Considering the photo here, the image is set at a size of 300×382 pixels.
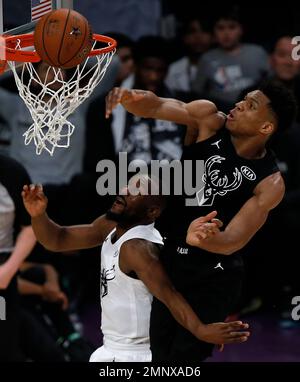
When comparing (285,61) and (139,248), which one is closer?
(139,248)

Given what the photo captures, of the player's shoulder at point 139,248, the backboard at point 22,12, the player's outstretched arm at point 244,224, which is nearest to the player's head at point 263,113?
the player's outstretched arm at point 244,224

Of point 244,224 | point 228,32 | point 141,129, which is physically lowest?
point 141,129

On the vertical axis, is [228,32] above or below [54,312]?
above

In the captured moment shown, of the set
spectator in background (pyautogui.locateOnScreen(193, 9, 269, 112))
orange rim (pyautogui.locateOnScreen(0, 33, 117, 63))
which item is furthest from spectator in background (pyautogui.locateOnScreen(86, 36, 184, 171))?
orange rim (pyautogui.locateOnScreen(0, 33, 117, 63))

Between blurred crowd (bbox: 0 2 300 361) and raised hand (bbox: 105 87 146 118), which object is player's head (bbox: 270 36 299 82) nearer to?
blurred crowd (bbox: 0 2 300 361)

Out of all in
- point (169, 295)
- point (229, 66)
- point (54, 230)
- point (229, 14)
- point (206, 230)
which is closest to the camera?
point (206, 230)

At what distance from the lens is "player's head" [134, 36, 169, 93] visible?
7.56 m

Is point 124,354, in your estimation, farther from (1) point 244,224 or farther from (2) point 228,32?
(2) point 228,32

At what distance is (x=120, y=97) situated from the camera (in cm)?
487

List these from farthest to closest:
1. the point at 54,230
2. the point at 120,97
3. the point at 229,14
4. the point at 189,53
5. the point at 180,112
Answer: the point at 189,53
the point at 229,14
the point at 54,230
the point at 180,112
the point at 120,97

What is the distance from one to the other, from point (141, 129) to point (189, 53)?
110cm

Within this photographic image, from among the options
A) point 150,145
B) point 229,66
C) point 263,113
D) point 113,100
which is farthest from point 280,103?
point 229,66
